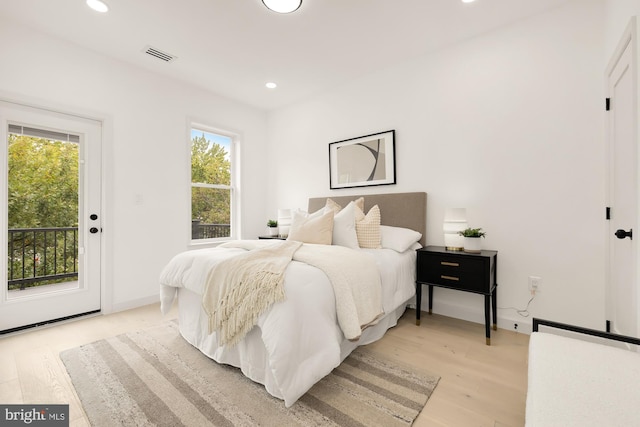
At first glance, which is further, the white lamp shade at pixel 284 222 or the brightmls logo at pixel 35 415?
the white lamp shade at pixel 284 222

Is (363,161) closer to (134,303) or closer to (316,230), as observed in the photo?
(316,230)

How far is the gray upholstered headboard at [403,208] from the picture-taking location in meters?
2.91

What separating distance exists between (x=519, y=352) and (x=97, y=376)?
2962 millimetres

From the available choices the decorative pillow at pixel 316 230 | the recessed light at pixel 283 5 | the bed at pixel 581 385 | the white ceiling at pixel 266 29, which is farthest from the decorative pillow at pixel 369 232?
the recessed light at pixel 283 5

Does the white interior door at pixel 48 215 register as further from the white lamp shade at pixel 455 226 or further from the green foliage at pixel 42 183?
the white lamp shade at pixel 455 226

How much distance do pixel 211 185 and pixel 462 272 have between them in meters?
3.37

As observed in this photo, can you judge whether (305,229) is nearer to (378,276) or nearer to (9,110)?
(378,276)

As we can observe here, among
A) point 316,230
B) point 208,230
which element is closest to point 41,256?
point 208,230

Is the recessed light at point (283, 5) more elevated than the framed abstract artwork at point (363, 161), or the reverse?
the recessed light at point (283, 5)

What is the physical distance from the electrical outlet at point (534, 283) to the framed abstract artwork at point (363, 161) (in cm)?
158

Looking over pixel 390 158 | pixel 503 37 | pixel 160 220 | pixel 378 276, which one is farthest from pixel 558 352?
pixel 160 220

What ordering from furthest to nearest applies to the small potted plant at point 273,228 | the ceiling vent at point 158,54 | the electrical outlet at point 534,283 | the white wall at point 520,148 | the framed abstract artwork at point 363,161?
the small potted plant at point 273,228 < the framed abstract artwork at point 363,161 < the ceiling vent at point 158,54 < the electrical outlet at point 534,283 < the white wall at point 520,148

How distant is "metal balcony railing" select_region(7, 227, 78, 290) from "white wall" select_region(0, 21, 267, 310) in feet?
1.02

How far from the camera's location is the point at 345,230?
8.62 feet
